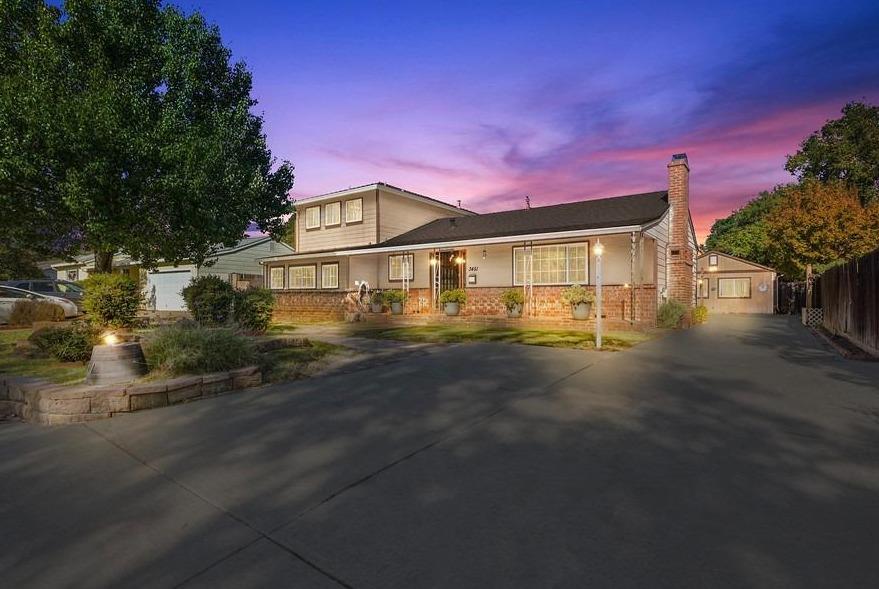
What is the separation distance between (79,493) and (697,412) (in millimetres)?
5789

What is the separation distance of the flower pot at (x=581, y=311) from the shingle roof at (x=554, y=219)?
2680mm

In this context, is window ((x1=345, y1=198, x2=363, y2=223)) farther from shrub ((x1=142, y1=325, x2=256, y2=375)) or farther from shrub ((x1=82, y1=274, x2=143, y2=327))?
shrub ((x1=142, y1=325, x2=256, y2=375))

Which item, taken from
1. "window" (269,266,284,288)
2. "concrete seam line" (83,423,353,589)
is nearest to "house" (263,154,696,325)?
"window" (269,266,284,288)

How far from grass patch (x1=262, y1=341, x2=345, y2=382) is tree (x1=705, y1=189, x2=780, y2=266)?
2523 cm

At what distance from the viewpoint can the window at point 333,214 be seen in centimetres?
2377

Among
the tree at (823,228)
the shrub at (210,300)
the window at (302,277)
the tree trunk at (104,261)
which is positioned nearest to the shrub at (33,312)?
the tree trunk at (104,261)

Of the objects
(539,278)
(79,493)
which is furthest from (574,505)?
(539,278)

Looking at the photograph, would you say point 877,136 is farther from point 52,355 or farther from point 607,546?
point 52,355

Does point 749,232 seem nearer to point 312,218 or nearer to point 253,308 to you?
point 312,218

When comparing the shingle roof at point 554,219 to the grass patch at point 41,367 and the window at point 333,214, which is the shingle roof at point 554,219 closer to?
the window at point 333,214

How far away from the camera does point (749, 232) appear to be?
136 ft

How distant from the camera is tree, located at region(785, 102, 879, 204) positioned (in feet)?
116

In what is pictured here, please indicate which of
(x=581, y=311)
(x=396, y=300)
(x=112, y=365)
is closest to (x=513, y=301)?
(x=581, y=311)

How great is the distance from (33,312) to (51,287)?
5678mm
